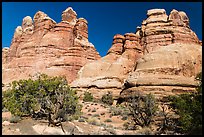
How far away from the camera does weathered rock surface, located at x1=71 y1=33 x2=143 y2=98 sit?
42541mm

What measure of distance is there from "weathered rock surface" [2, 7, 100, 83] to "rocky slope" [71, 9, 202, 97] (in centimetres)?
873

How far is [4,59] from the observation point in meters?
79.2

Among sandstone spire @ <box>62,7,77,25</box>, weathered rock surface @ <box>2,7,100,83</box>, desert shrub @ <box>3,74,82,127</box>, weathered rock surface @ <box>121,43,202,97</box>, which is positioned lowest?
desert shrub @ <box>3,74,82,127</box>

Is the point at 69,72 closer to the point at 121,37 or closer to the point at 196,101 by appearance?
the point at 121,37

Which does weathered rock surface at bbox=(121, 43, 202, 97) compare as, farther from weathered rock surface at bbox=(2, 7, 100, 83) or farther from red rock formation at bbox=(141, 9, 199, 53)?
weathered rock surface at bbox=(2, 7, 100, 83)

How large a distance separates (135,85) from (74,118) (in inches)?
567

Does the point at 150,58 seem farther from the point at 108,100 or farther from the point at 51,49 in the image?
the point at 51,49

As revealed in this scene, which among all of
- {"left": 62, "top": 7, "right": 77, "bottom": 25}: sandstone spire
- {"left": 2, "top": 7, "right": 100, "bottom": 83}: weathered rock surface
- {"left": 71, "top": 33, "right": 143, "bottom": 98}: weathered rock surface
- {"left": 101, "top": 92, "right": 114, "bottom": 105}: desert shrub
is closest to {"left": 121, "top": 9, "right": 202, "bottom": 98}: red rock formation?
{"left": 101, "top": 92, "right": 114, "bottom": 105}: desert shrub

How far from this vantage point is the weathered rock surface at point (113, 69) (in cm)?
4254

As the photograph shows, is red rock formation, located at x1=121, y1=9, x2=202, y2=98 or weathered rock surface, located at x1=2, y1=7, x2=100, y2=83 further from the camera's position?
weathered rock surface, located at x1=2, y1=7, x2=100, y2=83

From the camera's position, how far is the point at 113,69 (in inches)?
1870

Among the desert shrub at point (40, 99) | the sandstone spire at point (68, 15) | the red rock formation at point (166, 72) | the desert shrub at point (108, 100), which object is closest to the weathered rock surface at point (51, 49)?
the sandstone spire at point (68, 15)

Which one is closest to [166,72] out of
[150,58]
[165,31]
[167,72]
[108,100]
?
[167,72]

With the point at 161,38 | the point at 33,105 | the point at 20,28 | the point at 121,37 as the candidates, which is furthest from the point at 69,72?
A: the point at 33,105
